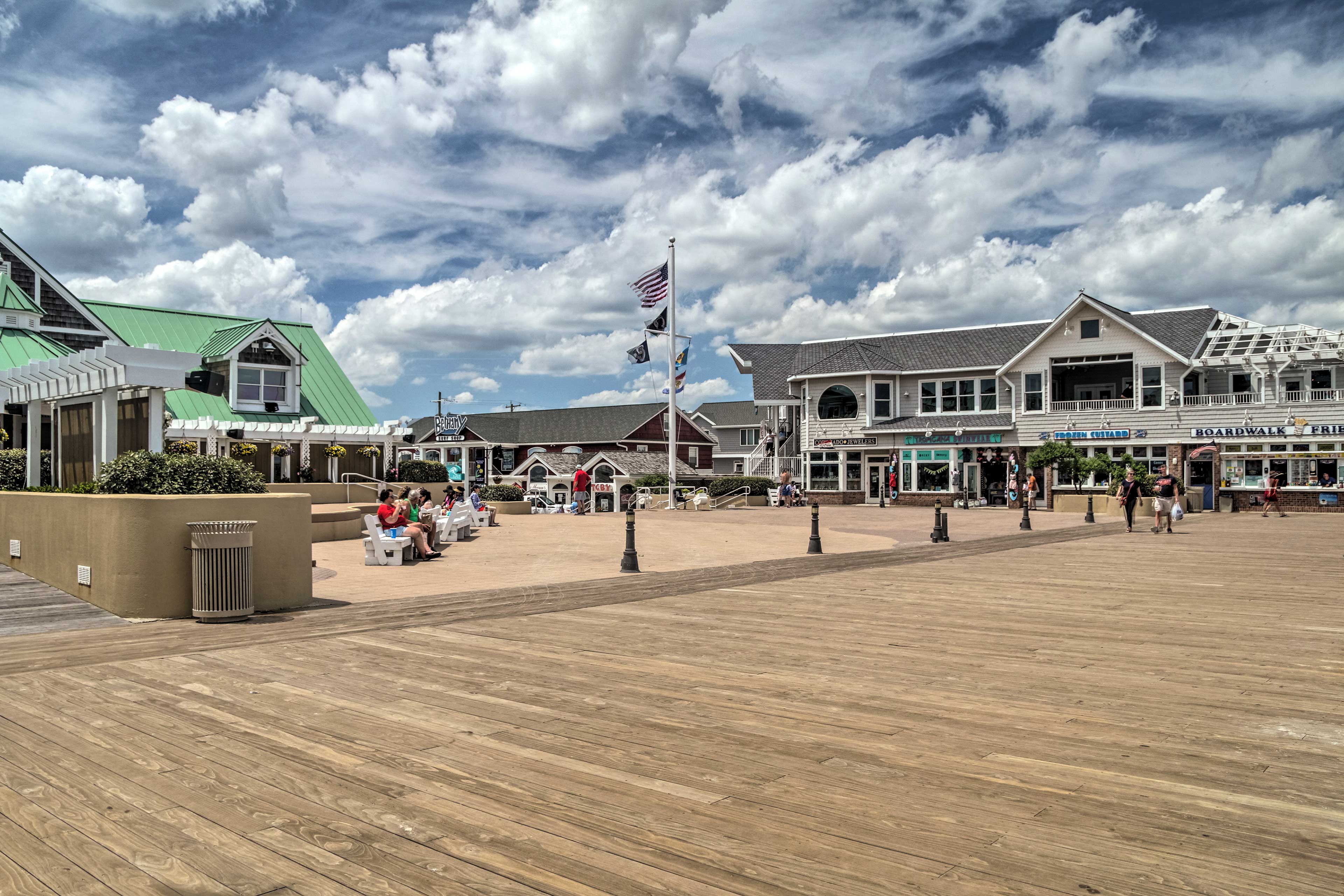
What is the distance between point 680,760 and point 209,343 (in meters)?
35.1

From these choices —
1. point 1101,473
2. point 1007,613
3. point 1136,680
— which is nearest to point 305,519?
point 1007,613

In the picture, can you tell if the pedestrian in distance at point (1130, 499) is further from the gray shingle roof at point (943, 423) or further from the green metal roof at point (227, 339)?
the green metal roof at point (227, 339)

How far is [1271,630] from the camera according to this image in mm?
Result: 9664

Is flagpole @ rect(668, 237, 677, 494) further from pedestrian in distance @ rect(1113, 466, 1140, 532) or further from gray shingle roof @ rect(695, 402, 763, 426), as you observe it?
gray shingle roof @ rect(695, 402, 763, 426)

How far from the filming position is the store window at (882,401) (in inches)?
1977

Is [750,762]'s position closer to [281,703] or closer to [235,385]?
[281,703]

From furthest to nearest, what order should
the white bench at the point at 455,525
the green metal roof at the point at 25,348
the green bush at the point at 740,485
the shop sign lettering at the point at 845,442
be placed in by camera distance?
the shop sign lettering at the point at 845,442, the green bush at the point at 740,485, the green metal roof at the point at 25,348, the white bench at the point at 455,525

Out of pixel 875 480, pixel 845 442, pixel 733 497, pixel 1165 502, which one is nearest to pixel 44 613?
pixel 1165 502

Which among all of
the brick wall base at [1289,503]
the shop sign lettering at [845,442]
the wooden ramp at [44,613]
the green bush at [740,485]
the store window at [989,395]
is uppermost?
the store window at [989,395]

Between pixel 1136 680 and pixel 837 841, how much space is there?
4.29 metres

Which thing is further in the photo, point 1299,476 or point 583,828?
point 1299,476

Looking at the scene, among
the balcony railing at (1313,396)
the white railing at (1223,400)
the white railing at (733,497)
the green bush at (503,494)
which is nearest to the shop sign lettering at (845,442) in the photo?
the white railing at (733,497)

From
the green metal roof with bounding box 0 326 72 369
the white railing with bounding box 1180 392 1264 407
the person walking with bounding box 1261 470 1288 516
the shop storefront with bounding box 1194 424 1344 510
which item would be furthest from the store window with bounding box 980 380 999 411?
the green metal roof with bounding box 0 326 72 369

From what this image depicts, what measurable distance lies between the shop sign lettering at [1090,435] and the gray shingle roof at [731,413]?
32029mm
